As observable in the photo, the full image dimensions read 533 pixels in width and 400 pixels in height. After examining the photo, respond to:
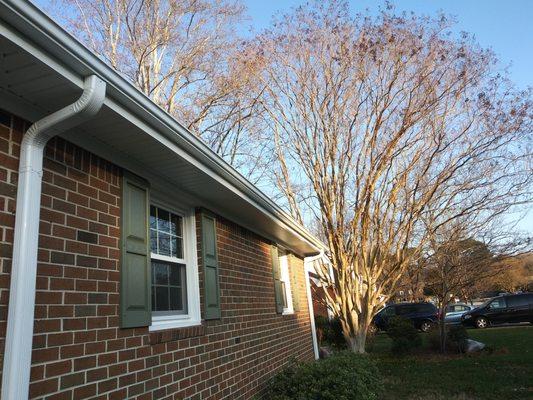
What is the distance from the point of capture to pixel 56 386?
299 cm

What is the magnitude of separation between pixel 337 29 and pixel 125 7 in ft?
22.3

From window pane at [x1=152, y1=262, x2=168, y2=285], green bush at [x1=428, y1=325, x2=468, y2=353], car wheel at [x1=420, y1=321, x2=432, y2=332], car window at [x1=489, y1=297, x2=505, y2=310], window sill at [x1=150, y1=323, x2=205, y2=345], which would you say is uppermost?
window pane at [x1=152, y1=262, x2=168, y2=285]

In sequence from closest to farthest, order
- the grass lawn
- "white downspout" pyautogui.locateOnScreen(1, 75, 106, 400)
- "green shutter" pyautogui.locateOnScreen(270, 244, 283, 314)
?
"white downspout" pyautogui.locateOnScreen(1, 75, 106, 400) < the grass lawn < "green shutter" pyautogui.locateOnScreen(270, 244, 283, 314)

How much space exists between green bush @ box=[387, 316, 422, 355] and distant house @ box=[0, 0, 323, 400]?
9.02 meters

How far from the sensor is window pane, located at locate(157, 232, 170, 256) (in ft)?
16.2

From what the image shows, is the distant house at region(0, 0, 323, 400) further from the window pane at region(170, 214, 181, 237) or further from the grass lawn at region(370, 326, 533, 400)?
the grass lawn at region(370, 326, 533, 400)

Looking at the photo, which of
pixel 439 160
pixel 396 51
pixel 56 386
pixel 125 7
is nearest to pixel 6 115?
pixel 56 386

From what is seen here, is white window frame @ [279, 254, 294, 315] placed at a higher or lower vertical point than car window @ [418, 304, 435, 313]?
Result: higher

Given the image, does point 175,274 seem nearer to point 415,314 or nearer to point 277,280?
point 277,280

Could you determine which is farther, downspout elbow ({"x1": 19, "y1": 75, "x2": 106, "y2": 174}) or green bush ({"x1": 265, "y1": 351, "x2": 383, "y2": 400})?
green bush ({"x1": 265, "y1": 351, "x2": 383, "y2": 400})

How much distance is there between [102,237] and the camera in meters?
3.70

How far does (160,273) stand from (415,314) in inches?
807

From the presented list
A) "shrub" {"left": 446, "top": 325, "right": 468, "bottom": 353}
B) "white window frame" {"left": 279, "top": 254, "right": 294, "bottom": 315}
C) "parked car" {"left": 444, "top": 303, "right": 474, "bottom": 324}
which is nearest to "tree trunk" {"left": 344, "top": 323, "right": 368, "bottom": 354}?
"white window frame" {"left": 279, "top": 254, "right": 294, "bottom": 315}

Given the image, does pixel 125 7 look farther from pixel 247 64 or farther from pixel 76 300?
pixel 76 300
